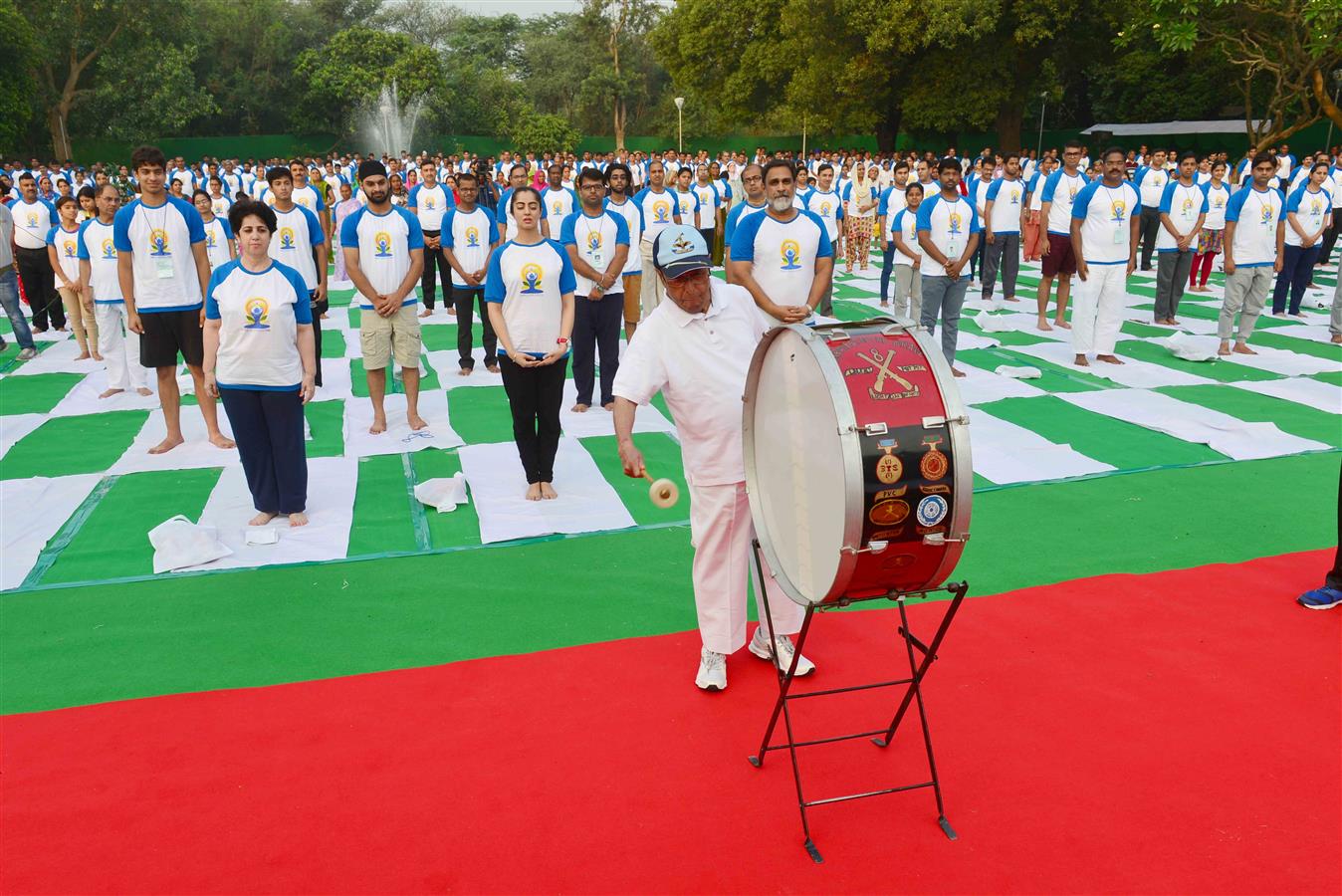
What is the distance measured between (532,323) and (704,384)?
2.70m

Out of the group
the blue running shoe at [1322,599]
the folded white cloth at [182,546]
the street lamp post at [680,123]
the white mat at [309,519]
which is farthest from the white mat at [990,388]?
the street lamp post at [680,123]

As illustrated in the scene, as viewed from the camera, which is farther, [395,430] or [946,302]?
[946,302]

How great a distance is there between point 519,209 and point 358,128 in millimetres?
45175

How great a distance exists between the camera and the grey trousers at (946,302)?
9164 millimetres

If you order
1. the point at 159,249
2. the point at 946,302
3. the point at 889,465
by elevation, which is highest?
the point at 159,249

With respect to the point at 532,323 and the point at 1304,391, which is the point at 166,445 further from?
the point at 1304,391

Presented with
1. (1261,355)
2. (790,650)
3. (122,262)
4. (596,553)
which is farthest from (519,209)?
(1261,355)

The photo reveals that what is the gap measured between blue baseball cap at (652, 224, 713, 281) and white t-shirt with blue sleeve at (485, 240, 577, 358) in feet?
8.49

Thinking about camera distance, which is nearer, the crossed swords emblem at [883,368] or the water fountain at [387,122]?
the crossed swords emblem at [883,368]

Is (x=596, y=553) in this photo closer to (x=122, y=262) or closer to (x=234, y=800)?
(x=234, y=800)

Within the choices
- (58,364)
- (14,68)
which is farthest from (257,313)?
(14,68)

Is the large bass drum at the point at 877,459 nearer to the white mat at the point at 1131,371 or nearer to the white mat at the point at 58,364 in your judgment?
the white mat at the point at 1131,371

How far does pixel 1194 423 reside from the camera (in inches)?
305

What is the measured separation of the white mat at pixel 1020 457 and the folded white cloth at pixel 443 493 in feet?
11.2
